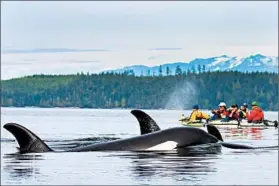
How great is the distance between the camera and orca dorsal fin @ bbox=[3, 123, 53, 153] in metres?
27.3

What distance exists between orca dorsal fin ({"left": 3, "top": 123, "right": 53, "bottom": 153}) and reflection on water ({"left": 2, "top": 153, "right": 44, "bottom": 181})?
0.29 meters

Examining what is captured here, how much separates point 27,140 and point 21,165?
272 cm

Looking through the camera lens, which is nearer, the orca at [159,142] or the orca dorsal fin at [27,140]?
the orca dorsal fin at [27,140]

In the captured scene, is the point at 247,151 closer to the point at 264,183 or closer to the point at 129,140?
the point at 129,140

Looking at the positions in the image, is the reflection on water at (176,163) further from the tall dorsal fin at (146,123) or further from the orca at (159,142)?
the tall dorsal fin at (146,123)

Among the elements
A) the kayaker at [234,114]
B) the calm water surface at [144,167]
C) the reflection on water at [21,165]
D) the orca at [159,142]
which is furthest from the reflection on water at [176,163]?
the kayaker at [234,114]

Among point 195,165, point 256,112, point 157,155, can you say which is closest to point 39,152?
point 157,155

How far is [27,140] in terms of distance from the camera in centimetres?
2819

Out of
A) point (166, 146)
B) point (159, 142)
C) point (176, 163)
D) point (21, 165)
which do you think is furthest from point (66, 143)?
point (21, 165)

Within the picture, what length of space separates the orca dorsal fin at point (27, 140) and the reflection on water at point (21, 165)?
29cm

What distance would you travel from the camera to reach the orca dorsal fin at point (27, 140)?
89.7 ft

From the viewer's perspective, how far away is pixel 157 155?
95.3 feet

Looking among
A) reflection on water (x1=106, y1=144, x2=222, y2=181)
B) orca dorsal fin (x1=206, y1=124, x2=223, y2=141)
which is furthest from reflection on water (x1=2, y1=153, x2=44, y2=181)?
orca dorsal fin (x1=206, y1=124, x2=223, y2=141)

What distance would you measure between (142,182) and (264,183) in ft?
8.99
